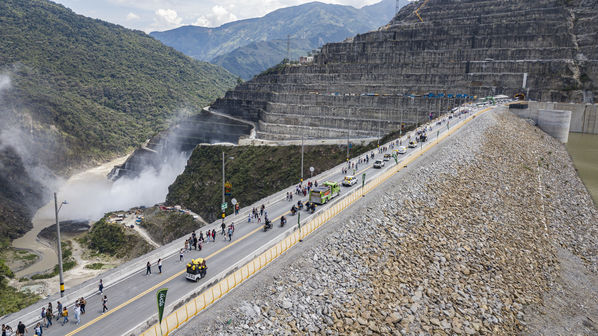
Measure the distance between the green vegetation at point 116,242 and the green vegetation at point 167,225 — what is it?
9.66ft

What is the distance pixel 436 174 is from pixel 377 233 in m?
19.3

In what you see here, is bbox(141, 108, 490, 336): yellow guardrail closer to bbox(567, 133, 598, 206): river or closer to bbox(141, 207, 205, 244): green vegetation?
bbox(567, 133, 598, 206): river

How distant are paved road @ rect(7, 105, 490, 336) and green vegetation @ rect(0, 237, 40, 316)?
28.6 meters

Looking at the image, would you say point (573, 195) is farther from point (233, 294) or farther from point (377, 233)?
point (233, 294)

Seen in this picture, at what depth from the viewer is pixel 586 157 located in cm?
7562

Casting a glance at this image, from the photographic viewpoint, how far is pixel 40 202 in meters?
108

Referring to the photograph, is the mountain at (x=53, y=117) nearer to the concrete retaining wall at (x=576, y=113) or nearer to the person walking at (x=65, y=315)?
the person walking at (x=65, y=315)

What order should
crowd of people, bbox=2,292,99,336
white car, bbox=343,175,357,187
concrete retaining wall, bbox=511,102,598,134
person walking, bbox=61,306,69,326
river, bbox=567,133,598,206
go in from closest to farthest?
crowd of people, bbox=2,292,99,336 < person walking, bbox=61,306,69,326 < white car, bbox=343,175,357,187 < river, bbox=567,133,598,206 < concrete retaining wall, bbox=511,102,598,134

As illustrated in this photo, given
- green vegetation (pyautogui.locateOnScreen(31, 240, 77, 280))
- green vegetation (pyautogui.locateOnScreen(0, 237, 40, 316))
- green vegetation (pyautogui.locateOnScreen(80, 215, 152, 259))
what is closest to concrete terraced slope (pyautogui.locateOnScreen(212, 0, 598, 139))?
green vegetation (pyautogui.locateOnScreen(80, 215, 152, 259))

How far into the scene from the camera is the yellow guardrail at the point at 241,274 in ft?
62.6

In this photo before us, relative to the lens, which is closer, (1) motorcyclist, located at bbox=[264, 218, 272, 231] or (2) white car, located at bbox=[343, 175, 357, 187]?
(1) motorcyclist, located at bbox=[264, 218, 272, 231]

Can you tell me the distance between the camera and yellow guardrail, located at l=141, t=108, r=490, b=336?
752 inches

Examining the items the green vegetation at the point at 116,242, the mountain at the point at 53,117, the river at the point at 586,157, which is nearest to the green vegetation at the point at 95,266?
the green vegetation at the point at 116,242

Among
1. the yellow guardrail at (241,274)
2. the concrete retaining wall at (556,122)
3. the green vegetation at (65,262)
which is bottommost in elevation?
the green vegetation at (65,262)
